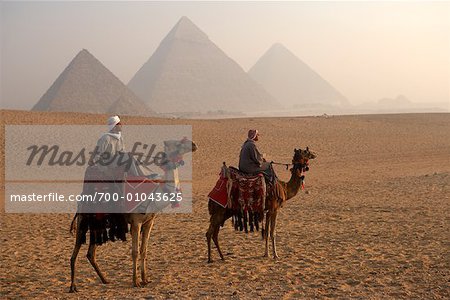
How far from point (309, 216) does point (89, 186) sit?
8.16 m

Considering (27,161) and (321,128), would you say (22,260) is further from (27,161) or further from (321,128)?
(321,128)

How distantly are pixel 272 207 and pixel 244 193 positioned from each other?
68 cm

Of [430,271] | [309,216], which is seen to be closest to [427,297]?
[430,271]

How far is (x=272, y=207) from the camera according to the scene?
31.5ft

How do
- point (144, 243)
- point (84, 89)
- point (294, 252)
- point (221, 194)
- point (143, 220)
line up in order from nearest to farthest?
point (143, 220) → point (144, 243) → point (221, 194) → point (294, 252) → point (84, 89)

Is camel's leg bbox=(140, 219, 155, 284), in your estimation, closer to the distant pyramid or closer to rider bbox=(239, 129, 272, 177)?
rider bbox=(239, 129, 272, 177)

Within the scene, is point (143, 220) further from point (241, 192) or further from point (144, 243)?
point (241, 192)

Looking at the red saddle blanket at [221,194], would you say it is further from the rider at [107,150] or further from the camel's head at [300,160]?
the rider at [107,150]

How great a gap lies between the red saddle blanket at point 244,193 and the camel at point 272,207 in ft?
0.57

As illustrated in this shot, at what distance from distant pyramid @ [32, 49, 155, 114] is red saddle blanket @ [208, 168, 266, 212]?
108 metres

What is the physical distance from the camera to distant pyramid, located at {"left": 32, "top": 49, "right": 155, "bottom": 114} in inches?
4811

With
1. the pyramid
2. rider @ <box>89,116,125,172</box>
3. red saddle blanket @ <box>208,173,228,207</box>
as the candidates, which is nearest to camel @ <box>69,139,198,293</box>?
rider @ <box>89,116,125,172</box>

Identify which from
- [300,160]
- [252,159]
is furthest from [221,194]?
[300,160]

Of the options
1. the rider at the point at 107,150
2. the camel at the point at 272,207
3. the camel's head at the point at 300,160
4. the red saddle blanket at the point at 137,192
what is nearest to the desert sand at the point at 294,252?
the camel at the point at 272,207
